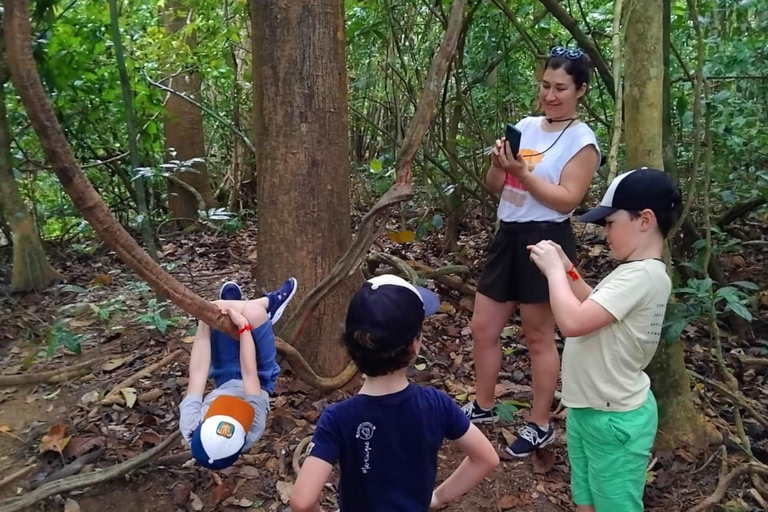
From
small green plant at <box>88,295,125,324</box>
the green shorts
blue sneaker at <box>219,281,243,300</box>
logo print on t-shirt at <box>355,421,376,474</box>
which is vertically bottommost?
small green plant at <box>88,295,125,324</box>

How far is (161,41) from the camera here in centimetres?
652

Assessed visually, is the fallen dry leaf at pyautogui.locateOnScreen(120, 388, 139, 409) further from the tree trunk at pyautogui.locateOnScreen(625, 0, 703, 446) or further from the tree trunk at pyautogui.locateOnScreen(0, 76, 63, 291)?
the tree trunk at pyautogui.locateOnScreen(625, 0, 703, 446)

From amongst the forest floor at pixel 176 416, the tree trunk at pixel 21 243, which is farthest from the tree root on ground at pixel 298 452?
the tree trunk at pixel 21 243

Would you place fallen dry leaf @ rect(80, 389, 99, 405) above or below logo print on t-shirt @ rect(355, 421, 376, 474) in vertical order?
below

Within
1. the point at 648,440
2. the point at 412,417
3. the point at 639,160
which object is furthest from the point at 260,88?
the point at 648,440

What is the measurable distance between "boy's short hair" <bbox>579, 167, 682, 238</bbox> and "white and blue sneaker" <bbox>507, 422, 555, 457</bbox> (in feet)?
3.79

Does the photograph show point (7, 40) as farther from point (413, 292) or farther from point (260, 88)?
point (260, 88)

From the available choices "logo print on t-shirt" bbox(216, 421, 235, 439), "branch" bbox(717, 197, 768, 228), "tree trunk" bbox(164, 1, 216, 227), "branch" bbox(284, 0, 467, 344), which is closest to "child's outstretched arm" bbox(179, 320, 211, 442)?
"logo print on t-shirt" bbox(216, 421, 235, 439)

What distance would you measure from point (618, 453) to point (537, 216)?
974mm

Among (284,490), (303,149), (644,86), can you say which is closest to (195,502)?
(284,490)

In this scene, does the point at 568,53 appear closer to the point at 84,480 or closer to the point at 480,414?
the point at 480,414

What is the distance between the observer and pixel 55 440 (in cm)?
282

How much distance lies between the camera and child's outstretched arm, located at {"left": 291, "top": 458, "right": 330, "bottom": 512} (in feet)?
4.99

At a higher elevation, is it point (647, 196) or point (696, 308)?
point (647, 196)
